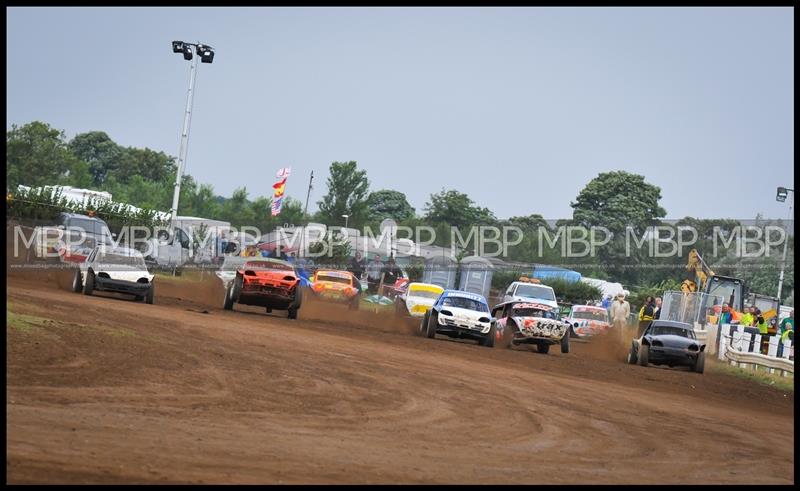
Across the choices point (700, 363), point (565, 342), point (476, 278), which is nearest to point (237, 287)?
point (565, 342)

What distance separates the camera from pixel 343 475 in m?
8.33

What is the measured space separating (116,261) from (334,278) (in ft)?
41.6

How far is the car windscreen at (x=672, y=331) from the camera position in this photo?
25.6m

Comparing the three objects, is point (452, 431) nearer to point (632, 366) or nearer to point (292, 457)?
point (292, 457)

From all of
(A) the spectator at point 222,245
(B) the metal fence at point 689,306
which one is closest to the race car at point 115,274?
(B) the metal fence at point 689,306

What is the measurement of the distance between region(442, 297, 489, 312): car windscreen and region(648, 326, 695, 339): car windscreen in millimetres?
4272

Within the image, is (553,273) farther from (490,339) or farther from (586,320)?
(490,339)

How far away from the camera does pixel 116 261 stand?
26141 mm

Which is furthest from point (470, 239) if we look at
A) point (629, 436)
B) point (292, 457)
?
point (292, 457)

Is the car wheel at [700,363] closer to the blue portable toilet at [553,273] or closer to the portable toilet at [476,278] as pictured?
the portable toilet at [476,278]

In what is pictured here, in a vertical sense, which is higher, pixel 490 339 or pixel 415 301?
pixel 415 301

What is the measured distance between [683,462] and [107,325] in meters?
10.1

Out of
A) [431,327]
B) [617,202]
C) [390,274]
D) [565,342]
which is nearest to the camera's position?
[431,327]

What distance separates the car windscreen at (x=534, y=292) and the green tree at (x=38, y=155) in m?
49.9
